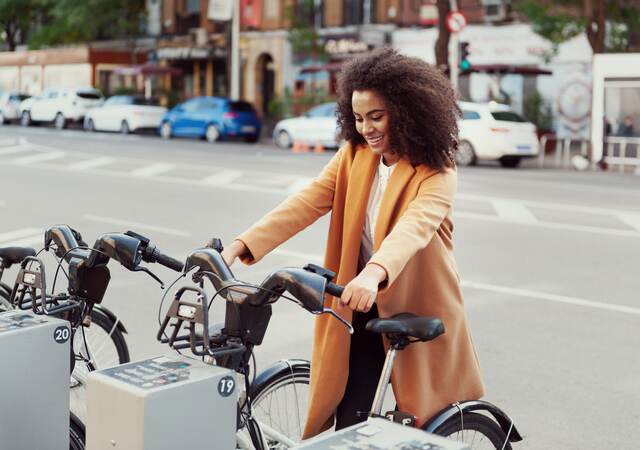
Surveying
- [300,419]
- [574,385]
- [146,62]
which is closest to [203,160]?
[574,385]

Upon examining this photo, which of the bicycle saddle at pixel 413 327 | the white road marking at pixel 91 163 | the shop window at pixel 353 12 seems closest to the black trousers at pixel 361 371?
the bicycle saddle at pixel 413 327

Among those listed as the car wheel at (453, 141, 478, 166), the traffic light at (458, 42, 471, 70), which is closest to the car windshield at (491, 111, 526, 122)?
the car wheel at (453, 141, 478, 166)

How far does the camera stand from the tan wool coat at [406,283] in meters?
3.64

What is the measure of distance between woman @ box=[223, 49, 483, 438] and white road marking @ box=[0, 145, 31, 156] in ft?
77.0

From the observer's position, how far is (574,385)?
21.4ft

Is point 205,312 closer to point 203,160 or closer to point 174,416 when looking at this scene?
point 174,416

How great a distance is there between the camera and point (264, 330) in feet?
10.9

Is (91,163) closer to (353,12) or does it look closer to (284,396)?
(284,396)

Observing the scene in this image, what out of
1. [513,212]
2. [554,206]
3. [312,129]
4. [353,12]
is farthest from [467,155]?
[353,12]

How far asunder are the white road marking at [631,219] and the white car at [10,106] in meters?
36.9

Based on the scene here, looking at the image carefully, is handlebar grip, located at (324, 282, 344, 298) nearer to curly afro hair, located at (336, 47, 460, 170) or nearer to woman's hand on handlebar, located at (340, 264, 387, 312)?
woman's hand on handlebar, located at (340, 264, 387, 312)

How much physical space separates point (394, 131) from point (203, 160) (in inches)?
842

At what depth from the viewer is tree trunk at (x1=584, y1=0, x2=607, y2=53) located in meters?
27.5

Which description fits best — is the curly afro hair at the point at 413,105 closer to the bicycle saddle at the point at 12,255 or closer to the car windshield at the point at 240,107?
the bicycle saddle at the point at 12,255
